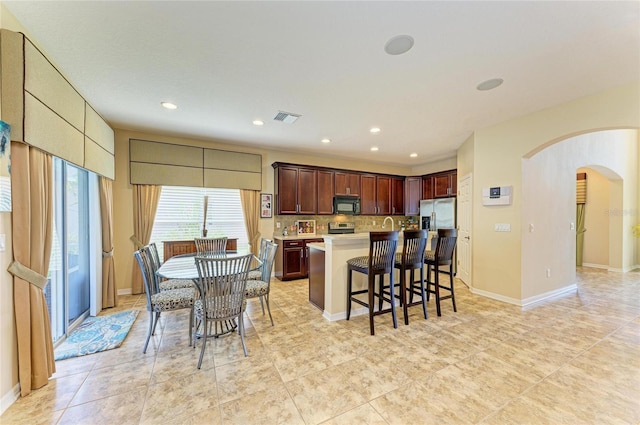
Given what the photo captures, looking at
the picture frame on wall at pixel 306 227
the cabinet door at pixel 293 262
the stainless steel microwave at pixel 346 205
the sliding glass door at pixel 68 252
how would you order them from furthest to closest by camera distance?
the stainless steel microwave at pixel 346 205, the picture frame on wall at pixel 306 227, the cabinet door at pixel 293 262, the sliding glass door at pixel 68 252

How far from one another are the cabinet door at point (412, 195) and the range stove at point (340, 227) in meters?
1.65

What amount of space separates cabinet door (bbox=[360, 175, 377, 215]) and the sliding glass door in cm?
518

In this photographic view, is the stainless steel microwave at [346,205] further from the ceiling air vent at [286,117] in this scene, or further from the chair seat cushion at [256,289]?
the chair seat cushion at [256,289]

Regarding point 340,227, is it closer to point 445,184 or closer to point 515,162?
point 445,184

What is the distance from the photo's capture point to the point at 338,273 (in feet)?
10.7

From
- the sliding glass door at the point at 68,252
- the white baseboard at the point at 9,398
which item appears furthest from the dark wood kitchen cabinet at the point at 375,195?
the white baseboard at the point at 9,398

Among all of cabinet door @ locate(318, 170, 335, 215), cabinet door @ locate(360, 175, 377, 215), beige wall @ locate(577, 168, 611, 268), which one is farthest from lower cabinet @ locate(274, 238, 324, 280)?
beige wall @ locate(577, 168, 611, 268)

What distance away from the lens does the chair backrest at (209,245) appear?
13.0ft

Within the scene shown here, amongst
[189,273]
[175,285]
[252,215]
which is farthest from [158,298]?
[252,215]

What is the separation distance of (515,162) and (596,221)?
4.95m

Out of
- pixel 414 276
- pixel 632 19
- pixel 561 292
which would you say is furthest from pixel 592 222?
pixel 632 19

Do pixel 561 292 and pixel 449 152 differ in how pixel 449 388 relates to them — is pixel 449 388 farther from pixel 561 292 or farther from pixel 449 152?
pixel 449 152

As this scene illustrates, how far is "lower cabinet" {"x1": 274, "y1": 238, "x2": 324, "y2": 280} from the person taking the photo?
5.10 m

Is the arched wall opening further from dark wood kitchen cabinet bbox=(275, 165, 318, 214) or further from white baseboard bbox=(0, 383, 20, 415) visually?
white baseboard bbox=(0, 383, 20, 415)
